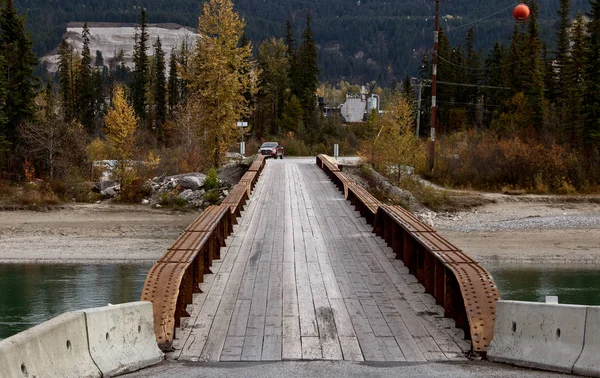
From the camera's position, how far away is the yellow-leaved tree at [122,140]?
40438 millimetres

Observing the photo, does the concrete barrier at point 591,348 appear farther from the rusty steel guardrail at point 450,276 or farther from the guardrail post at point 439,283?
the guardrail post at point 439,283

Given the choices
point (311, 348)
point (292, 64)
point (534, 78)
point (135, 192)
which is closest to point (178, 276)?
point (311, 348)

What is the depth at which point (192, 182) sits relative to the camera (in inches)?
1551

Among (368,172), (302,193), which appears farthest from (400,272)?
(368,172)

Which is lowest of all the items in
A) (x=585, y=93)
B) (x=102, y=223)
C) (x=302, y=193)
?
(x=102, y=223)

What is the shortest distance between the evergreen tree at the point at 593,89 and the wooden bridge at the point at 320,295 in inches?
1478

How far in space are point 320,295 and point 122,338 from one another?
3.70 meters

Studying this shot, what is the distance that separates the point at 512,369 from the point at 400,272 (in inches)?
188

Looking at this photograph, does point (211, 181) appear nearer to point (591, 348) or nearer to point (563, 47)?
point (591, 348)

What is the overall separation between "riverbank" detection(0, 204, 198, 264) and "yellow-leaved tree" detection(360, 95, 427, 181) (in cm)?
1143

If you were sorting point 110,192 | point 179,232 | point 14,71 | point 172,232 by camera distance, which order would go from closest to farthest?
1. point 179,232
2. point 172,232
3. point 110,192
4. point 14,71

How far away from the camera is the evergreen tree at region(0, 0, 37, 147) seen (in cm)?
4734

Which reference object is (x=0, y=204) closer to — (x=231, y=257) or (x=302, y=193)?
(x=302, y=193)

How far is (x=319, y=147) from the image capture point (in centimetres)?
6888
